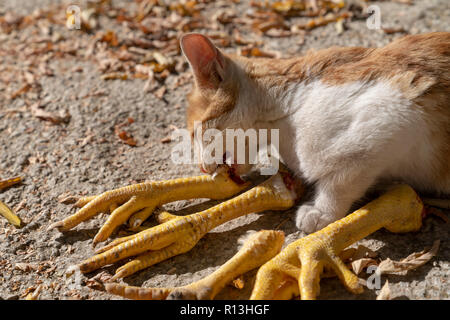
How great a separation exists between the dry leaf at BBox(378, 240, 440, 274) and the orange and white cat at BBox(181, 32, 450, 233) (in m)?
0.39

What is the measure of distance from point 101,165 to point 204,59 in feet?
3.63

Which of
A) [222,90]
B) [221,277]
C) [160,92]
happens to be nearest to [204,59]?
[222,90]

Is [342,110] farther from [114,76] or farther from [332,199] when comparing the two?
[114,76]

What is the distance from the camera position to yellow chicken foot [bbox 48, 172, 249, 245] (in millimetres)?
2789

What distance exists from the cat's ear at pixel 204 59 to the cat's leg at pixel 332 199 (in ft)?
2.83

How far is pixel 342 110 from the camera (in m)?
2.68

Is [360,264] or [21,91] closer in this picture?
[360,264]

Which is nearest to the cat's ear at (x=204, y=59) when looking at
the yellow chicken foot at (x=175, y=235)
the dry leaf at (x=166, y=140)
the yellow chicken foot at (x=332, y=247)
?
the yellow chicken foot at (x=175, y=235)

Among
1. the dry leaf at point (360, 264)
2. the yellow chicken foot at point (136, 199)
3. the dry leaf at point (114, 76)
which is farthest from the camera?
the dry leaf at point (114, 76)

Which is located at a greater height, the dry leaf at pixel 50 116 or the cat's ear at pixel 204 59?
the cat's ear at pixel 204 59

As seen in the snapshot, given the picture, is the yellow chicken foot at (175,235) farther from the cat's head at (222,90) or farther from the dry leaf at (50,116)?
the dry leaf at (50,116)

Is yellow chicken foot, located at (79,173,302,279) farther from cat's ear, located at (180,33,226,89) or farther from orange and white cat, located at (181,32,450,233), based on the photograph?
cat's ear, located at (180,33,226,89)

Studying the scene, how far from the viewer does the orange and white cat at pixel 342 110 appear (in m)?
2.62

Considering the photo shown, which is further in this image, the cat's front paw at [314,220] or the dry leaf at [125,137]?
the dry leaf at [125,137]
